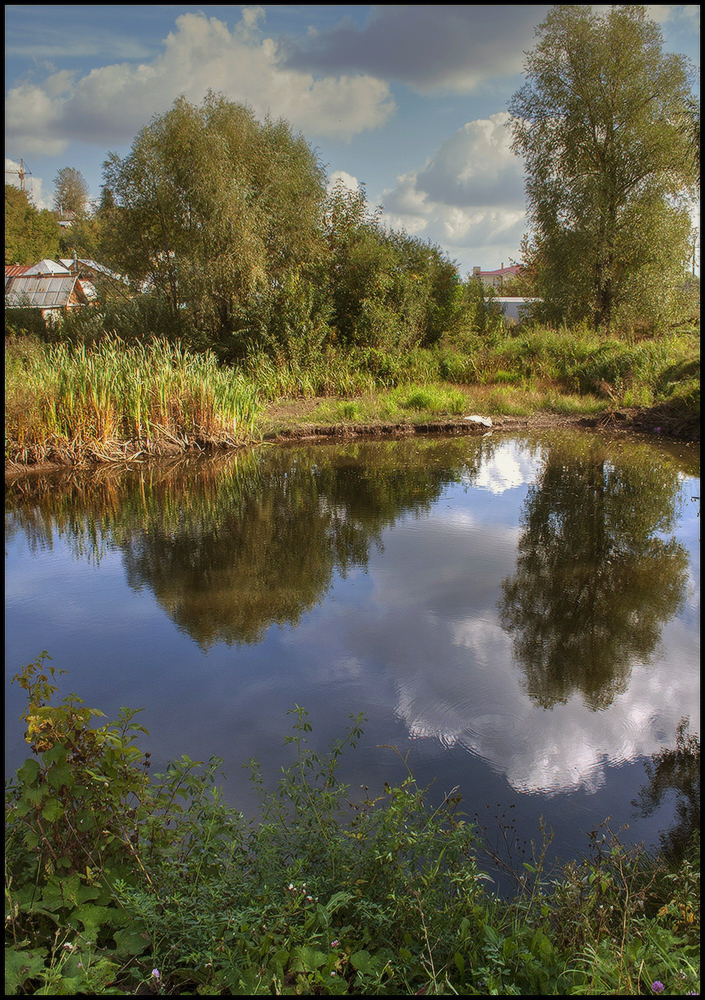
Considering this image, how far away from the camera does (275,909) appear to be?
2096 mm

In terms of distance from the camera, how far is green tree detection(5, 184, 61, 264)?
44.7 m

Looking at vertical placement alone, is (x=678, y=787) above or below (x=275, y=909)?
below

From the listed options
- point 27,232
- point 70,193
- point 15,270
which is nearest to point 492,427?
point 15,270

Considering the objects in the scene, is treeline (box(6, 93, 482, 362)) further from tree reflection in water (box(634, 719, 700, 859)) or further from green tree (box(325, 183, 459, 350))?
tree reflection in water (box(634, 719, 700, 859))

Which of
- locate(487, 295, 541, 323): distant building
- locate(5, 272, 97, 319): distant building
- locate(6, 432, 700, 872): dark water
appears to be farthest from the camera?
locate(5, 272, 97, 319): distant building

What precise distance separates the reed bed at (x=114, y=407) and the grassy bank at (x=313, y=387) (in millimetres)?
20

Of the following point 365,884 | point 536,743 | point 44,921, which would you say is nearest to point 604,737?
point 536,743

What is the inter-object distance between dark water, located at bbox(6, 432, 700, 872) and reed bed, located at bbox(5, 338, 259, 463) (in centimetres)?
114

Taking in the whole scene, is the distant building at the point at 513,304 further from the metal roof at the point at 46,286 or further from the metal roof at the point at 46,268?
the metal roof at the point at 46,268

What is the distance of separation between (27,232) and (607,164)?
4299 cm

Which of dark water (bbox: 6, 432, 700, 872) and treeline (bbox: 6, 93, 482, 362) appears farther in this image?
treeline (bbox: 6, 93, 482, 362)

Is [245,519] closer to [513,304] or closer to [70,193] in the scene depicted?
[513,304]

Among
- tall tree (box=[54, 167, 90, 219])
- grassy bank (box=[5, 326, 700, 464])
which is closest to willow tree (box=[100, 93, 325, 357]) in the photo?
grassy bank (box=[5, 326, 700, 464])

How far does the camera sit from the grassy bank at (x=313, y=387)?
10398 mm
